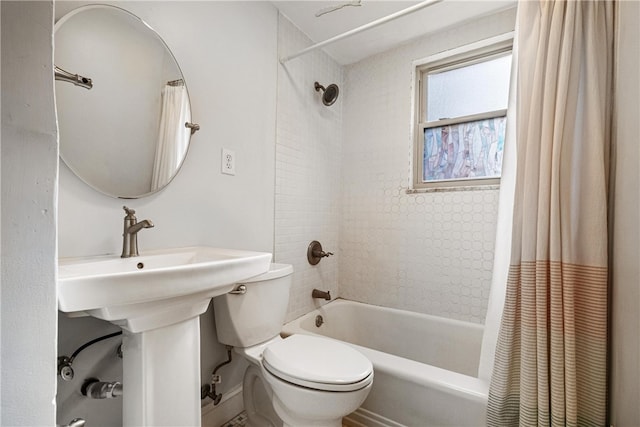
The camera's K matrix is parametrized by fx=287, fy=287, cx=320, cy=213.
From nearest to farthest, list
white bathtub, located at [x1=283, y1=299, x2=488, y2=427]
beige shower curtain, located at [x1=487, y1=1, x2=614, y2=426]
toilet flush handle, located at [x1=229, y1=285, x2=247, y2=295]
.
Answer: beige shower curtain, located at [x1=487, y1=1, x2=614, y2=426]
white bathtub, located at [x1=283, y1=299, x2=488, y2=427]
toilet flush handle, located at [x1=229, y1=285, x2=247, y2=295]

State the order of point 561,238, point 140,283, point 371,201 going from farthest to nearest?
point 371,201
point 561,238
point 140,283

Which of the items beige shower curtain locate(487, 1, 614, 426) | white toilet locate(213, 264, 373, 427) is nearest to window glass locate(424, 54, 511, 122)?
beige shower curtain locate(487, 1, 614, 426)

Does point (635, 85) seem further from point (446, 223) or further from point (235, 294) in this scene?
point (235, 294)

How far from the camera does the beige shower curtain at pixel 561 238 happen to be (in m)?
0.89

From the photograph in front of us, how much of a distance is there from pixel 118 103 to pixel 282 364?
114cm

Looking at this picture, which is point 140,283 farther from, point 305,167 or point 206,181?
point 305,167

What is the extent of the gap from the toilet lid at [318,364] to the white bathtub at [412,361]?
19 centimetres

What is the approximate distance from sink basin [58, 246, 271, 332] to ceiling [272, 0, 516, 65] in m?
1.51

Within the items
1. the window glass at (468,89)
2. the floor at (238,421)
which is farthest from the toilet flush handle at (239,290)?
the window glass at (468,89)

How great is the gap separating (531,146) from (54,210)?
49.7 inches

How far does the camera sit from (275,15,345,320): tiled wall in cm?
179

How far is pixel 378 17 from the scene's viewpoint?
1.79 meters

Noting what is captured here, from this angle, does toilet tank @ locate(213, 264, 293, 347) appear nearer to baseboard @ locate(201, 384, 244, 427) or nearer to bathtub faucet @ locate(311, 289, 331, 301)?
baseboard @ locate(201, 384, 244, 427)

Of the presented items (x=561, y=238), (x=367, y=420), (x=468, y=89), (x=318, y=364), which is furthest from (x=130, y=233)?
(x=468, y=89)
